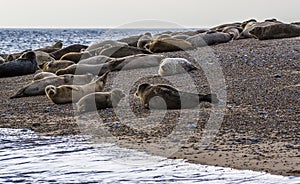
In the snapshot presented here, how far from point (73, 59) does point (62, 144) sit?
754 cm

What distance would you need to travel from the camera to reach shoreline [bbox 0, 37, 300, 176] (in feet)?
17.4

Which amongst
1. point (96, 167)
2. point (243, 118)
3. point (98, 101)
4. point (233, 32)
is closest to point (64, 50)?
point (233, 32)

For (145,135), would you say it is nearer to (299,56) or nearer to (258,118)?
(258,118)

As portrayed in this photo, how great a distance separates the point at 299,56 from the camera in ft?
35.9

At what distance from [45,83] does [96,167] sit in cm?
488

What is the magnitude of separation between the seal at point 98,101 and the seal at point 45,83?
67.1 inches

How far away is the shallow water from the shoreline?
0.22 m

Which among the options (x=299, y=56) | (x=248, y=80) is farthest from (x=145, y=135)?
(x=299, y=56)

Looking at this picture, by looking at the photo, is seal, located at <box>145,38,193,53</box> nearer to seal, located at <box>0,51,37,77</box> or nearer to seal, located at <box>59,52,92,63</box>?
seal, located at <box>59,52,92,63</box>

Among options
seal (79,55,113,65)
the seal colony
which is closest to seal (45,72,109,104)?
the seal colony

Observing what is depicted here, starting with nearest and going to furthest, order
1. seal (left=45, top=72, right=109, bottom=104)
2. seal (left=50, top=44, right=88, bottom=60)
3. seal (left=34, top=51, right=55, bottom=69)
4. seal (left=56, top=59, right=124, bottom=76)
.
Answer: seal (left=45, top=72, right=109, bottom=104) → seal (left=56, top=59, right=124, bottom=76) → seal (left=34, top=51, right=55, bottom=69) → seal (left=50, top=44, right=88, bottom=60)

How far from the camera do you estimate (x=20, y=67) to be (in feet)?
43.2

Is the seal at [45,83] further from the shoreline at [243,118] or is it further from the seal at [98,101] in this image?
the seal at [98,101]

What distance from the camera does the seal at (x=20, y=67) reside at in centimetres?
1303
